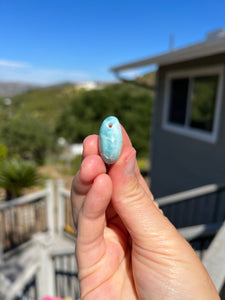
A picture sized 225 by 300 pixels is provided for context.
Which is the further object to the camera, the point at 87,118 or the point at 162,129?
the point at 87,118

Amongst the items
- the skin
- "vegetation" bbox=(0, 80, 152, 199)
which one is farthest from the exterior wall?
"vegetation" bbox=(0, 80, 152, 199)

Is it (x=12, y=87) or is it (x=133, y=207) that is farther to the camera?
(x=12, y=87)

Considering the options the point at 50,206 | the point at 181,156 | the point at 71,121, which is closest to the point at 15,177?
the point at 50,206

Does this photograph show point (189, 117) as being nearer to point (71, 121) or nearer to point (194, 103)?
point (194, 103)

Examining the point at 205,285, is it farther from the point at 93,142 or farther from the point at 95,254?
the point at 93,142

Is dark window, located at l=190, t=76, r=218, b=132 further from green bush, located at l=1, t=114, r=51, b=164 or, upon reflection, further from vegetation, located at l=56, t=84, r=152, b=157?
vegetation, located at l=56, t=84, r=152, b=157

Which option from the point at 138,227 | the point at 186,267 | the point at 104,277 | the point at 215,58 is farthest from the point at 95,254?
the point at 215,58

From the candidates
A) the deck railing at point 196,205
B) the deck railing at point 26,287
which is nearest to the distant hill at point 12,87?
the deck railing at point 26,287

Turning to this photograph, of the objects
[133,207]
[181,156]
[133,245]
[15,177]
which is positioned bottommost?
[15,177]
